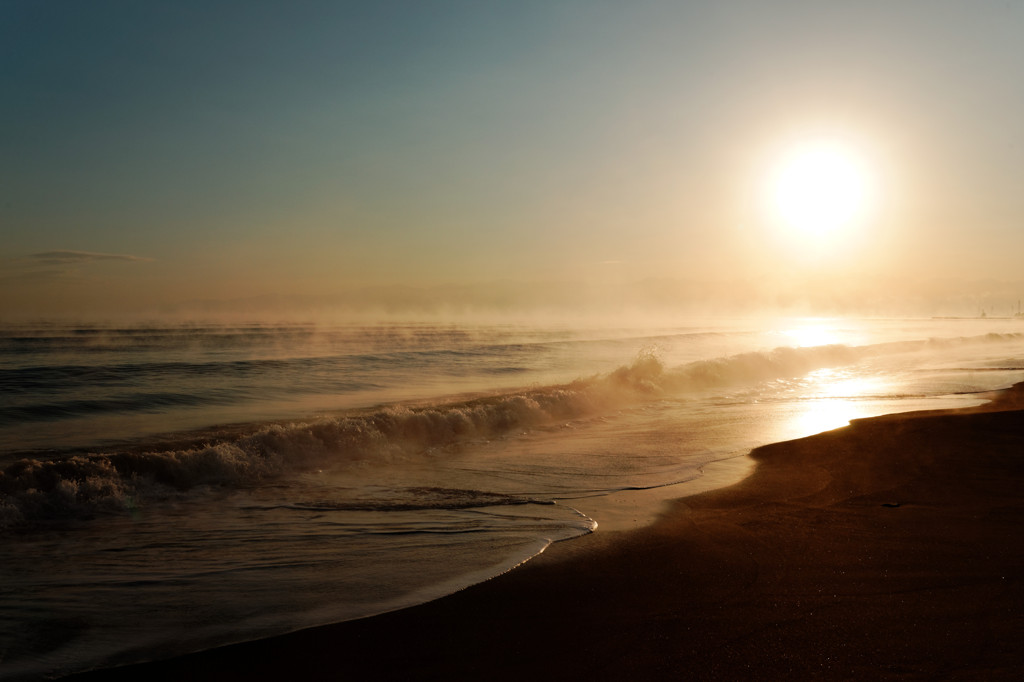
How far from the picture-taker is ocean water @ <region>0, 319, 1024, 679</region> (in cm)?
474

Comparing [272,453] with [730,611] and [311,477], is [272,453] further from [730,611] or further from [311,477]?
[730,611]

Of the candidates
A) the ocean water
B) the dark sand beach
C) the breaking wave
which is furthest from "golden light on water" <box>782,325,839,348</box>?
the dark sand beach

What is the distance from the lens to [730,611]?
4.27 m

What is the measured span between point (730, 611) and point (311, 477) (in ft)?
22.1

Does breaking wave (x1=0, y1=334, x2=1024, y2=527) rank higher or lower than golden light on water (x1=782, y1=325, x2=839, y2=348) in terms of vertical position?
lower

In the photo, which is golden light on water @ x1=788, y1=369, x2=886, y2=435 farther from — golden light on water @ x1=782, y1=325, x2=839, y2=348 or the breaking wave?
golden light on water @ x1=782, y1=325, x2=839, y2=348

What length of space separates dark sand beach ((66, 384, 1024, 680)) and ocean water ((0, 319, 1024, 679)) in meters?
0.40

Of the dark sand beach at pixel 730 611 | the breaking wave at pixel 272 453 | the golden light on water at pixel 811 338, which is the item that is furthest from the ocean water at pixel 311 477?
the golden light on water at pixel 811 338

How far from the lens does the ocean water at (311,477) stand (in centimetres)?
474

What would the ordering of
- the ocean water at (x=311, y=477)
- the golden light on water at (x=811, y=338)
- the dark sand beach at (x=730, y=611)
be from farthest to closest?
1. the golden light on water at (x=811, y=338)
2. the ocean water at (x=311, y=477)
3. the dark sand beach at (x=730, y=611)

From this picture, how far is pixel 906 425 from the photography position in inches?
469

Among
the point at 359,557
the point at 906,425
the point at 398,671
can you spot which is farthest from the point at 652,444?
the point at 398,671

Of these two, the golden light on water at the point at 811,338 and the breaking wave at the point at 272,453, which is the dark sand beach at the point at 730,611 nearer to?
the breaking wave at the point at 272,453

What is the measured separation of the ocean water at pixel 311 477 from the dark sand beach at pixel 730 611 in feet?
1.30
